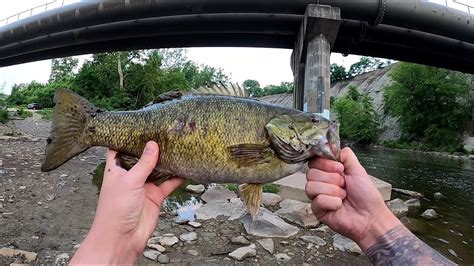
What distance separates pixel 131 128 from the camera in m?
2.21

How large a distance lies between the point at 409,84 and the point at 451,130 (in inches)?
328

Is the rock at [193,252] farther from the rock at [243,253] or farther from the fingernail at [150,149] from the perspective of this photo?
the fingernail at [150,149]

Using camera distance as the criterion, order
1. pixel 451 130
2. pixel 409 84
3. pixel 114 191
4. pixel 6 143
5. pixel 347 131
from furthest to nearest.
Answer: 1. pixel 347 131
2. pixel 409 84
3. pixel 451 130
4. pixel 6 143
5. pixel 114 191

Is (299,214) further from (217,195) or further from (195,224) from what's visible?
(195,224)

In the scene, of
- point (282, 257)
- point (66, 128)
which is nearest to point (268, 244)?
point (282, 257)

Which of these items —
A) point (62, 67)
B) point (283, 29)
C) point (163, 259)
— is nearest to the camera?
point (163, 259)

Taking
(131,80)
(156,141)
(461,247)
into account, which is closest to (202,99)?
A: (156,141)

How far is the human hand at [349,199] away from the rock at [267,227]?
154 inches

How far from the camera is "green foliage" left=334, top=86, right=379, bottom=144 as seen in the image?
51531 millimetres

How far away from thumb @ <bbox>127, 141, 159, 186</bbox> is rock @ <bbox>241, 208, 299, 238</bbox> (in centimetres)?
436

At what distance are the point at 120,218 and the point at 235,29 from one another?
16.3 m

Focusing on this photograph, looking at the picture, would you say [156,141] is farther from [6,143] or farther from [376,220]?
[6,143]

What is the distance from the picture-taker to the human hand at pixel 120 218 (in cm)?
174

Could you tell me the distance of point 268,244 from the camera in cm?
570
